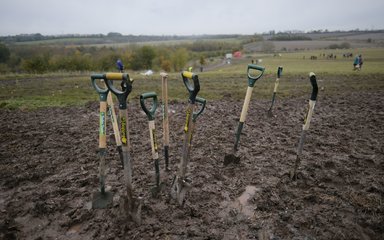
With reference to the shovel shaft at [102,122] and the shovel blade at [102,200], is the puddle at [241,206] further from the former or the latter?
the shovel shaft at [102,122]

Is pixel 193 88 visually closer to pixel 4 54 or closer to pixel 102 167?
pixel 102 167

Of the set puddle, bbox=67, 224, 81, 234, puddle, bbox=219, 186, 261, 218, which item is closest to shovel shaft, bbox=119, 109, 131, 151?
puddle, bbox=67, 224, 81, 234

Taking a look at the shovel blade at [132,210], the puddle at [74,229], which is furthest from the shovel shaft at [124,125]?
the puddle at [74,229]

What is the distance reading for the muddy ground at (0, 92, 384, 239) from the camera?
11.6ft

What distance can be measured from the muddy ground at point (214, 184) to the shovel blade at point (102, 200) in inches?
3.7

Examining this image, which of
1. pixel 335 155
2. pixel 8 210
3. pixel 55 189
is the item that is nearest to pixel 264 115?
pixel 335 155

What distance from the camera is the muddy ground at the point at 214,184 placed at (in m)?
3.54

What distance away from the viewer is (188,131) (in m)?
3.99

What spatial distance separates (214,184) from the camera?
4.59 meters

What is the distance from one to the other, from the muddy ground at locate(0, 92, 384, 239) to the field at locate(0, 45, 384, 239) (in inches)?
0.7

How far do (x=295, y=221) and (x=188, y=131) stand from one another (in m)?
2.01

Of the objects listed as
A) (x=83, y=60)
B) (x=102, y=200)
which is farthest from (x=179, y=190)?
(x=83, y=60)

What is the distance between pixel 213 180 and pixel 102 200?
1.94 meters

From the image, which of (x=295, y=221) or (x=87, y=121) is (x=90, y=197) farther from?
(x=87, y=121)
